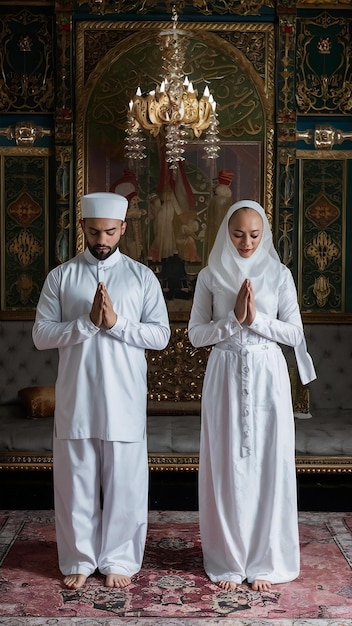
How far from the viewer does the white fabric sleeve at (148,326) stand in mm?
4188

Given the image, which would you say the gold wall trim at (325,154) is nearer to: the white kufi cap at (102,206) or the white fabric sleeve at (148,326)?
the white fabric sleeve at (148,326)

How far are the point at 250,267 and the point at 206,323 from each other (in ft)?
1.12

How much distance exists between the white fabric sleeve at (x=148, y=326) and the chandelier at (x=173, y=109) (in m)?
1.78

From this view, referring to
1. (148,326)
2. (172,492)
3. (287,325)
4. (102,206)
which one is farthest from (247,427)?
(172,492)

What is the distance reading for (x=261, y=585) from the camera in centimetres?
416

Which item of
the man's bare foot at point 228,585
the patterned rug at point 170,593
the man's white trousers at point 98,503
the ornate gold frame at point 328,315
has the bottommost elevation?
the patterned rug at point 170,593

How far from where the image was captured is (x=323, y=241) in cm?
684

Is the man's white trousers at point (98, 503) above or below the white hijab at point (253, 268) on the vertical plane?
below

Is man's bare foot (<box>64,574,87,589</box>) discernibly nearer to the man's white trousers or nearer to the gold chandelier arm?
the man's white trousers

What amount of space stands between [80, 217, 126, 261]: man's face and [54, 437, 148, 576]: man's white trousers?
0.84 meters

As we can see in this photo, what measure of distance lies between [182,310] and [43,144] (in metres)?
1.54

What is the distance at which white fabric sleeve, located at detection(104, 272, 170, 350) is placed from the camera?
419 cm

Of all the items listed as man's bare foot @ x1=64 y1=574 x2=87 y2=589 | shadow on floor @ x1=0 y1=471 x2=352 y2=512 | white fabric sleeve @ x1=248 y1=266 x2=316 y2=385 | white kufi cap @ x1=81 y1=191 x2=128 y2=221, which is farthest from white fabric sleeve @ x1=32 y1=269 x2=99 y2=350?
shadow on floor @ x1=0 y1=471 x2=352 y2=512

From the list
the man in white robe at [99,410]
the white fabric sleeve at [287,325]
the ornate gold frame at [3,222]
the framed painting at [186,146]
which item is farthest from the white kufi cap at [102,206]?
the ornate gold frame at [3,222]
